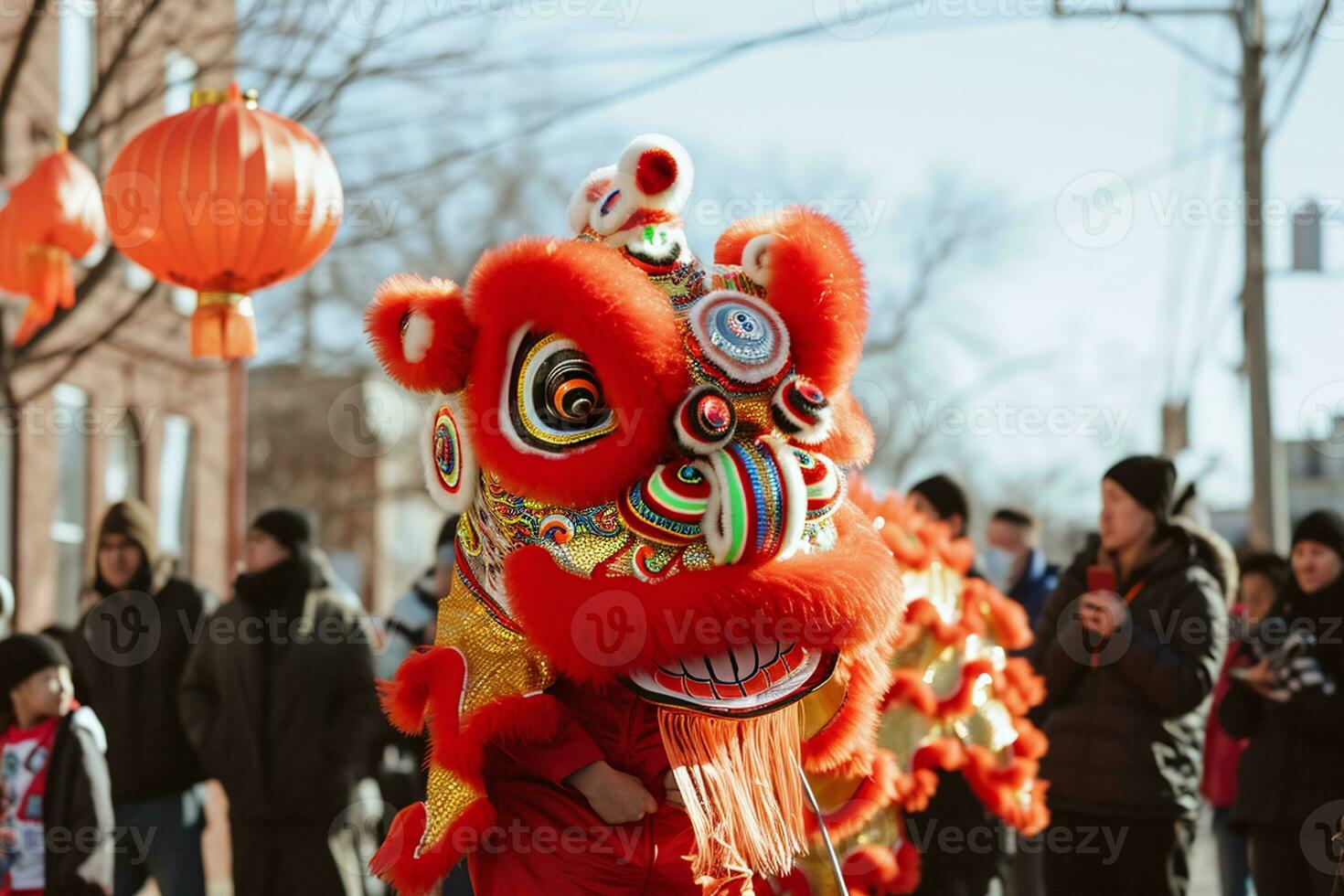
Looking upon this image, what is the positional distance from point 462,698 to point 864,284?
122 cm

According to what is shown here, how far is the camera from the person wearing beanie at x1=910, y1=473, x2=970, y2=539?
20.6 ft

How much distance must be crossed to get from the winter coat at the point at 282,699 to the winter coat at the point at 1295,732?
3.16 metres

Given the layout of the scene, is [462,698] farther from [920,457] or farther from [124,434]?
[920,457]

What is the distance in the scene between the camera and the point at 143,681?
634 centimetres

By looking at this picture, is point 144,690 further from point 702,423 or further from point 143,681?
point 702,423

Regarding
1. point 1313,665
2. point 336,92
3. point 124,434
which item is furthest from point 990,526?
point 124,434

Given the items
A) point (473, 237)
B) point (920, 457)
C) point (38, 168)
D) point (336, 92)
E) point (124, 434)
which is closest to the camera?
point (38, 168)

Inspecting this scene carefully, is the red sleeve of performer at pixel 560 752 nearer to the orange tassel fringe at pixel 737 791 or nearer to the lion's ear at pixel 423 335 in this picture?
the orange tassel fringe at pixel 737 791

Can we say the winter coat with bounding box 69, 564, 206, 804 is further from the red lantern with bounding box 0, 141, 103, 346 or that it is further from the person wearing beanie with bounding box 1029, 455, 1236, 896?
the person wearing beanie with bounding box 1029, 455, 1236, 896

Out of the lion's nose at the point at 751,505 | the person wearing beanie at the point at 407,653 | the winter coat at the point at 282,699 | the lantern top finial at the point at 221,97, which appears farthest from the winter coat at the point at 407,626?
the lion's nose at the point at 751,505

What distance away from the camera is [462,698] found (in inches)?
126

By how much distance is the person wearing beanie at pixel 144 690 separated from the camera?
20.2ft

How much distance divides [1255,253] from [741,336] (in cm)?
713

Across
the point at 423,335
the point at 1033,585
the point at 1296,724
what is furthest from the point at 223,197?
the point at 1296,724
